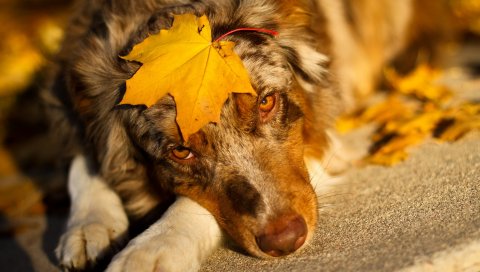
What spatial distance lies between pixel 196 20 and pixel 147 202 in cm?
111

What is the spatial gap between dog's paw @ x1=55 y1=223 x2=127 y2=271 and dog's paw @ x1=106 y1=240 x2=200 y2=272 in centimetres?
36

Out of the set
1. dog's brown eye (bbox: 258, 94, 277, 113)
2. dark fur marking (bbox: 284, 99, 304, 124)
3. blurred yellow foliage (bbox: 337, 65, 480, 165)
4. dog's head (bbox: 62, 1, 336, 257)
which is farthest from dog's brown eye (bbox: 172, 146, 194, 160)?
blurred yellow foliage (bbox: 337, 65, 480, 165)

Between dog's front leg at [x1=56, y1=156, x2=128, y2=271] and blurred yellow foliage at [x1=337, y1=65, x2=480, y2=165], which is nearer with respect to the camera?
dog's front leg at [x1=56, y1=156, x2=128, y2=271]

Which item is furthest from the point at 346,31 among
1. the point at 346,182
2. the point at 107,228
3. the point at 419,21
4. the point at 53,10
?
the point at 53,10

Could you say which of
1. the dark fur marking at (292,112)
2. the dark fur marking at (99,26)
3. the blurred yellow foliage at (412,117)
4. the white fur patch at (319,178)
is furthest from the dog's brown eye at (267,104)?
the dark fur marking at (99,26)

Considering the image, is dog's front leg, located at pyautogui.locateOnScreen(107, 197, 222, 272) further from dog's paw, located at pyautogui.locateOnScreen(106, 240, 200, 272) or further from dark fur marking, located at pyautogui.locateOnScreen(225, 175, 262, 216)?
dark fur marking, located at pyautogui.locateOnScreen(225, 175, 262, 216)

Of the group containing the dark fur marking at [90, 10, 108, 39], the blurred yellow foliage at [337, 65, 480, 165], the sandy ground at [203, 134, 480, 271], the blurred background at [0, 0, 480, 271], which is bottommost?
the blurred yellow foliage at [337, 65, 480, 165]

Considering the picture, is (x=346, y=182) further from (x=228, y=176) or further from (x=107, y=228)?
(x=107, y=228)

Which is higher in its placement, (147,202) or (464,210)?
(147,202)

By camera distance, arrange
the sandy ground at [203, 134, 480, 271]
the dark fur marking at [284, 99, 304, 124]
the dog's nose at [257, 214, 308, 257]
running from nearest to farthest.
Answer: the sandy ground at [203, 134, 480, 271]
the dog's nose at [257, 214, 308, 257]
the dark fur marking at [284, 99, 304, 124]

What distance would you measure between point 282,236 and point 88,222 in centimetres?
120

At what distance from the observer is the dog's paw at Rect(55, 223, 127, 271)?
291 cm

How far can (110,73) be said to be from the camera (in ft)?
10.6

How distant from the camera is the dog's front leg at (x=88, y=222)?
294 centimetres
